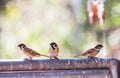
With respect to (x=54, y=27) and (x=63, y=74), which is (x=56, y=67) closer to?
(x=63, y=74)

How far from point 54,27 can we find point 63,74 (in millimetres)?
5480

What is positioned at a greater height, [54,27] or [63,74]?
[54,27]

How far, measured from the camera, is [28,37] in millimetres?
7883

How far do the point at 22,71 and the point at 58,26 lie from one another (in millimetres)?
5500

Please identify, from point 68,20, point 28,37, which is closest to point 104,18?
point 68,20

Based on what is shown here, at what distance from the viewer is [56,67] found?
2.52 metres

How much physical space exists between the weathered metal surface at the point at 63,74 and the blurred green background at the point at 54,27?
5.11m

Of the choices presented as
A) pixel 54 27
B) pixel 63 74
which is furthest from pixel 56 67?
pixel 54 27

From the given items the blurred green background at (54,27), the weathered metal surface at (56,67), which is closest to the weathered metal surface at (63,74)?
the weathered metal surface at (56,67)

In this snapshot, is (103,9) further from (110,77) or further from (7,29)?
(110,77)

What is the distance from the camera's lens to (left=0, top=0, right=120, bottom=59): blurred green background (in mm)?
7676

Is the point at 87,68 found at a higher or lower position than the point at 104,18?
lower

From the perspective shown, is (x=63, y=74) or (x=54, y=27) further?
(x=54, y=27)

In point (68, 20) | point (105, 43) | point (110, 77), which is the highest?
point (68, 20)
